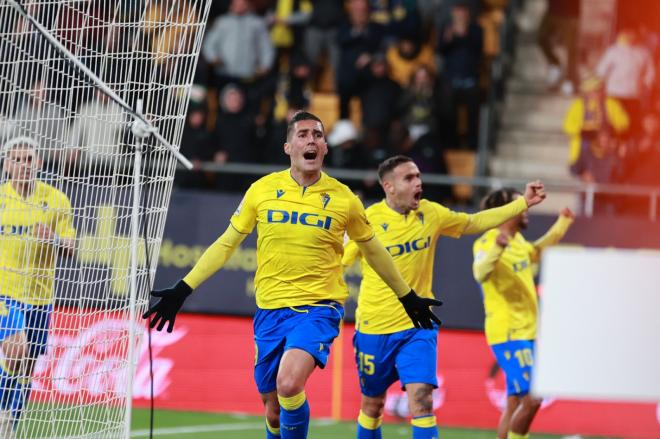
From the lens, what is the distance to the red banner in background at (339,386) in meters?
12.6

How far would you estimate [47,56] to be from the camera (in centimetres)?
793

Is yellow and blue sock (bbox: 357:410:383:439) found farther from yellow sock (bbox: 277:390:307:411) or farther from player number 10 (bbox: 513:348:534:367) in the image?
player number 10 (bbox: 513:348:534:367)

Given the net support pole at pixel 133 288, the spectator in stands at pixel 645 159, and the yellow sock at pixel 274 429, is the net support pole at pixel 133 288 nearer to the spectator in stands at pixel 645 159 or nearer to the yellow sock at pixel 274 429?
the yellow sock at pixel 274 429

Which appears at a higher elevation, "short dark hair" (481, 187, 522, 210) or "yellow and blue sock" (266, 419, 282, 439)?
"short dark hair" (481, 187, 522, 210)

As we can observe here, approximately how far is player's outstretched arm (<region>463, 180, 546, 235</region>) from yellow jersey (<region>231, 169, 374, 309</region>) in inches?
Answer: 47.8

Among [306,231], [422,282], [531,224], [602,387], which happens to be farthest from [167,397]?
[602,387]

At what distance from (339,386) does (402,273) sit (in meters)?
4.95

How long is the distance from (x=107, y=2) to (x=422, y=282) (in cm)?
331

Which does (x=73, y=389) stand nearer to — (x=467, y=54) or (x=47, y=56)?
(x=47, y=56)

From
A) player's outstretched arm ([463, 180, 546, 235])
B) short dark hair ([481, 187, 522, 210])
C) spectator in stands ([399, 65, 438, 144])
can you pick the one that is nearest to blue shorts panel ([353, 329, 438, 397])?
player's outstretched arm ([463, 180, 546, 235])

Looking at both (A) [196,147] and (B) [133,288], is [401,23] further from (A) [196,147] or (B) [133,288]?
(B) [133,288]

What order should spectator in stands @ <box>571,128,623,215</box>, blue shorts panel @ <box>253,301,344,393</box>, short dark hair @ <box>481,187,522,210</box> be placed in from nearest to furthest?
blue shorts panel @ <box>253,301,344,393</box>, short dark hair @ <box>481,187,522,210</box>, spectator in stands @ <box>571,128,623,215</box>

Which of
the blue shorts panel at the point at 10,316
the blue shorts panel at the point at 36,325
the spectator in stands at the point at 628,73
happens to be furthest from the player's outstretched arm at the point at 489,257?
the spectator in stands at the point at 628,73

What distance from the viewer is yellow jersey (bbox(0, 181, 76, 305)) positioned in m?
8.27
